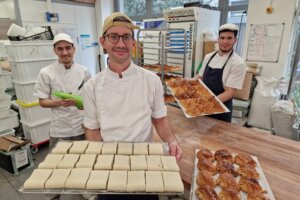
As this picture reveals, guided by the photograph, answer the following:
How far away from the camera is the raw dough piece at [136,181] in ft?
2.48

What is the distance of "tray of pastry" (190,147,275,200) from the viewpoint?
3.06 feet

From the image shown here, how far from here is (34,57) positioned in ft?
9.23

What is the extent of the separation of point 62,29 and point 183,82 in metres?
3.35

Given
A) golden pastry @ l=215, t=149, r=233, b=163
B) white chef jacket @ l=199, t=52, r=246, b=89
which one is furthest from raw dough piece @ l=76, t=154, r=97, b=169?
white chef jacket @ l=199, t=52, r=246, b=89

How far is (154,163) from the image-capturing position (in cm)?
89

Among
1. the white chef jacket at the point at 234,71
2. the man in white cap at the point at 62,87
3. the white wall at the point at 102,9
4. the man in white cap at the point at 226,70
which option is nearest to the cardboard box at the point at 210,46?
the man in white cap at the point at 226,70

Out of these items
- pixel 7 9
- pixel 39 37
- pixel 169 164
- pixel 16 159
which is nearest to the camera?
pixel 169 164

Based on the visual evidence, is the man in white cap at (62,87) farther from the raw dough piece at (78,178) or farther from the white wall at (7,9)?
the white wall at (7,9)

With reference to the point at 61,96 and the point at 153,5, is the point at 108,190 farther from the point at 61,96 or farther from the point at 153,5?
the point at 153,5

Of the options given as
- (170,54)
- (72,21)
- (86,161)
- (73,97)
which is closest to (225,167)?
(86,161)

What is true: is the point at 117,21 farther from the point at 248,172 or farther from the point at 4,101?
the point at 4,101

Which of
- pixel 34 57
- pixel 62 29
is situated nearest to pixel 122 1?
pixel 62 29

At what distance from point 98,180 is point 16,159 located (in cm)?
238

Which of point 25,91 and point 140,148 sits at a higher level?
point 140,148
